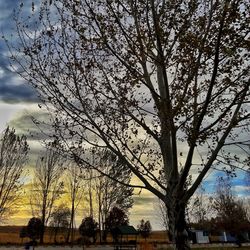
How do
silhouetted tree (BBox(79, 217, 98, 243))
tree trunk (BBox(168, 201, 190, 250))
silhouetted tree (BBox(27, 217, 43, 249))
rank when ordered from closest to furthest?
tree trunk (BBox(168, 201, 190, 250)) < silhouetted tree (BBox(27, 217, 43, 249)) < silhouetted tree (BBox(79, 217, 98, 243))

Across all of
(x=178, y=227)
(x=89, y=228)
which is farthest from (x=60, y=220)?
(x=178, y=227)

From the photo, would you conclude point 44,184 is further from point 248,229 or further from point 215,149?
point 215,149

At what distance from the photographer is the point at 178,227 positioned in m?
7.56

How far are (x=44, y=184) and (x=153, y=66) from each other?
39.9 m

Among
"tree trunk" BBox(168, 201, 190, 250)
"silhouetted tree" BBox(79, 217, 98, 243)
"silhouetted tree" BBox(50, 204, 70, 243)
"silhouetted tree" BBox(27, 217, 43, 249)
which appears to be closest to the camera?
"tree trunk" BBox(168, 201, 190, 250)

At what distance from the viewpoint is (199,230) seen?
68938mm

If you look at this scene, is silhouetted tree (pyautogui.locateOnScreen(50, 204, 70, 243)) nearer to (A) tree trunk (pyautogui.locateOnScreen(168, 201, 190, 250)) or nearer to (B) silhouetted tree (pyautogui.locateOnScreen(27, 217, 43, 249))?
(B) silhouetted tree (pyautogui.locateOnScreen(27, 217, 43, 249))

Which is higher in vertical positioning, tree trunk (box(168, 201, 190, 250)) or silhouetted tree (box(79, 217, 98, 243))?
silhouetted tree (box(79, 217, 98, 243))

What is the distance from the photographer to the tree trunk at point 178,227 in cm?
746

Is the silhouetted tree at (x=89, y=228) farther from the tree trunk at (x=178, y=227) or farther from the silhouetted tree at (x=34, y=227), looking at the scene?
the tree trunk at (x=178, y=227)

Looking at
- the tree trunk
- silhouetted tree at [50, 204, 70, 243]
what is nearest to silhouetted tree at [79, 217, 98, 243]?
silhouetted tree at [50, 204, 70, 243]

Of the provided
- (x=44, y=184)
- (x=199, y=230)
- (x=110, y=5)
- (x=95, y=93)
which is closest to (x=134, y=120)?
(x=95, y=93)

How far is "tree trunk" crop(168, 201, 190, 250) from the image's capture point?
294 inches

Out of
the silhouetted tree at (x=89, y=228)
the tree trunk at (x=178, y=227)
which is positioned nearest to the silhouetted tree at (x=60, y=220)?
the silhouetted tree at (x=89, y=228)
